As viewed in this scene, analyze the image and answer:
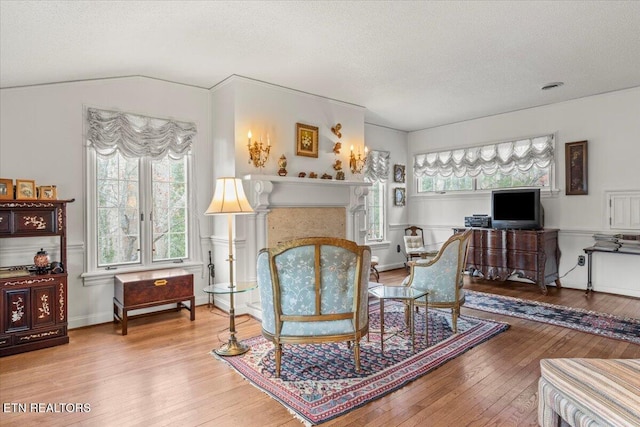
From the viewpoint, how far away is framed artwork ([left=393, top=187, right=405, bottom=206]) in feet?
24.3

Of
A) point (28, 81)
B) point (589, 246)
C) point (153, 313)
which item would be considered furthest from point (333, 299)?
point (589, 246)

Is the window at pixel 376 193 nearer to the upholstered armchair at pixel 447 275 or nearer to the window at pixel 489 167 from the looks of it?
the window at pixel 489 167

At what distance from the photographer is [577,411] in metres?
1.68

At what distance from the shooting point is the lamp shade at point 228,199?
10.4 ft

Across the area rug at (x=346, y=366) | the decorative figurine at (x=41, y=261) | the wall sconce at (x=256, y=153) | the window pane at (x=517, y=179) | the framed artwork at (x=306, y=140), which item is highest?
the framed artwork at (x=306, y=140)

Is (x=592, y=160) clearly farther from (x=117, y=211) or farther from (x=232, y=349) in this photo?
(x=117, y=211)

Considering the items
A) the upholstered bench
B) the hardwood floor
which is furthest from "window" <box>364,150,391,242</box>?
the upholstered bench

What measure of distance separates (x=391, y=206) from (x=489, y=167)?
6.26 feet

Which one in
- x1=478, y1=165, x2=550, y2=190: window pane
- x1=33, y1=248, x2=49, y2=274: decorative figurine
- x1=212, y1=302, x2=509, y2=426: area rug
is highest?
x1=478, y1=165, x2=550, y2=190: window pane

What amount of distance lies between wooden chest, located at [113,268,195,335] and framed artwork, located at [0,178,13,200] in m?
1.25

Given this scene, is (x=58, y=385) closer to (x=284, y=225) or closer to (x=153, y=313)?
(x=153, y=313)

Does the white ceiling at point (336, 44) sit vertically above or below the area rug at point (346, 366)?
above

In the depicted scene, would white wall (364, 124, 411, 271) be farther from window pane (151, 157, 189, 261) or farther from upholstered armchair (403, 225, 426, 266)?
window pane (151, 157, 189, 261)

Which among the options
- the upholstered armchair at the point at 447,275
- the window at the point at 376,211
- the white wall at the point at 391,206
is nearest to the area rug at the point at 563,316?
the upholstered armchair at the point at 447,275
